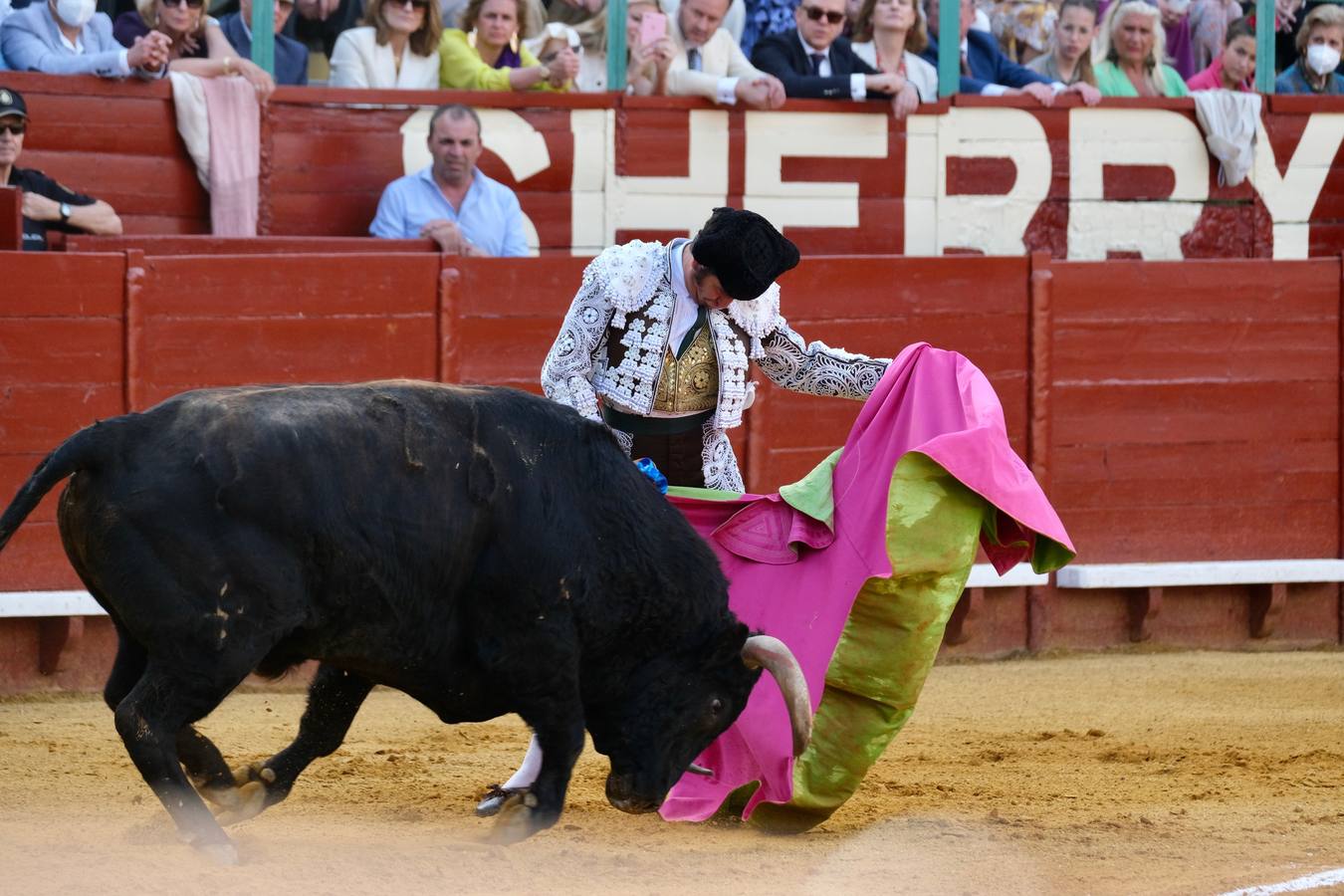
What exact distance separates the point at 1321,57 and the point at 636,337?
198 inches

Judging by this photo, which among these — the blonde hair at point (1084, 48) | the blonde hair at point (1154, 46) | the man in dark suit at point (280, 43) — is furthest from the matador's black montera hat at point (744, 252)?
the blonde hair at point (1154, 46)

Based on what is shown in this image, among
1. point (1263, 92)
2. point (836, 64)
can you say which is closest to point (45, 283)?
point (836, 64)

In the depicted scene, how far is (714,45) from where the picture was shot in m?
7.24

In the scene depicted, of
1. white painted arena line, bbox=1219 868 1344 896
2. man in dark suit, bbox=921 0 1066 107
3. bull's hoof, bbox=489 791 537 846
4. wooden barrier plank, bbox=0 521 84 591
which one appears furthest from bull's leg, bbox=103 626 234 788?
man in dark suit, bbox=921 0 1066 107

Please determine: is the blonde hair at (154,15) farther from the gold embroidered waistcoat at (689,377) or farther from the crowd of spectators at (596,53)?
the gold embroidered waistcoat at (689,377)

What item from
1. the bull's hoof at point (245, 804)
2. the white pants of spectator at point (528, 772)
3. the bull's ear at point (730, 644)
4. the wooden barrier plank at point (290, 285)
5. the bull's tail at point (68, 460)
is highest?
the wooden barrier plank at point (290, 285)

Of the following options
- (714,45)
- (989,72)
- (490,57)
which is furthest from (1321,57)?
(490,57)

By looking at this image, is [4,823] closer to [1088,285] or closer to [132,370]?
[132,370]

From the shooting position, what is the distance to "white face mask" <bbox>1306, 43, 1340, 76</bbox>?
8.09 meters

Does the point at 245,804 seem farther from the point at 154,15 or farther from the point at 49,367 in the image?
the point at 154,15

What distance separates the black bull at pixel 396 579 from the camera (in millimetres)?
3283

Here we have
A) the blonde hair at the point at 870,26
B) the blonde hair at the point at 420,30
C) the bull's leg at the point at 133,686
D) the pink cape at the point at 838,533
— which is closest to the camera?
the bull's leg at the point at 133,686

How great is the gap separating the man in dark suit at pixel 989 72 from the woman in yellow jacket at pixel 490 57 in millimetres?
1568

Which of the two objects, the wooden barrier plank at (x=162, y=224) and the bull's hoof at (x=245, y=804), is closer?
the bull's hoof at (x=245, y=804)
